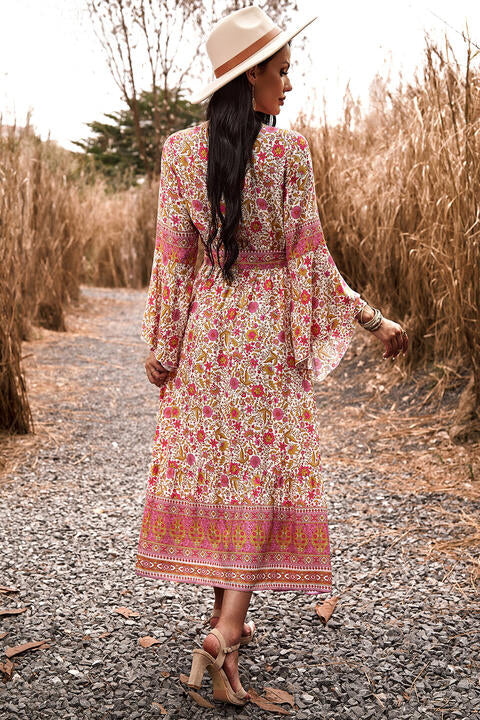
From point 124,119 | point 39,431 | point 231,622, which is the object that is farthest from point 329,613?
point 124,119

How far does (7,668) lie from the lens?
1.67 meters

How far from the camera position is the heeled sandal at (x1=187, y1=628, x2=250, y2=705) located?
155 cm

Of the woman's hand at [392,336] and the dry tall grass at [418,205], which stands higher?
the dry tall grass at [418,205]

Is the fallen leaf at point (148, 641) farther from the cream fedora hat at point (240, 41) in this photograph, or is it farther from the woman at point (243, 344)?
the cream fedora hat at point (240, 41)

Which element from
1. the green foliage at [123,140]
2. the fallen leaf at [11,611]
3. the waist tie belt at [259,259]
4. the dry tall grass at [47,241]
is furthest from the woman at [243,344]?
the green foliage at [123,140]

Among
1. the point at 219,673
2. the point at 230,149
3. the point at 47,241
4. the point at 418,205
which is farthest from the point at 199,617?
the point at 47,241

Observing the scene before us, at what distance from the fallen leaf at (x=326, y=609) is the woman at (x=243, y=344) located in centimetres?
40

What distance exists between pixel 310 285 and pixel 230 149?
306 millimetres

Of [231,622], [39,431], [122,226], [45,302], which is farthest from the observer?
[122,226]

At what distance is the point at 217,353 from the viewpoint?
1604 millimetres

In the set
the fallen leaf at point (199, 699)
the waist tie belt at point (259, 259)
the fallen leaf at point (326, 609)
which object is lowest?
the fallen leaf at point (199, 699)

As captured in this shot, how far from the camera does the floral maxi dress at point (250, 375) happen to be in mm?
1570

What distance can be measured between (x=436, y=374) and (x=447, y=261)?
2.19 feet

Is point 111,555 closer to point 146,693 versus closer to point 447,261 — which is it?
point 146,693
